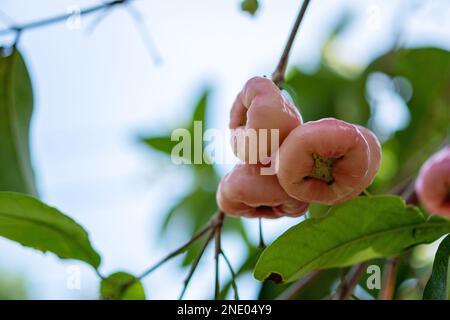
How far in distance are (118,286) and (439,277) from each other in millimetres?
453

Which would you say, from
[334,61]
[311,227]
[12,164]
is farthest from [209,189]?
[311,227]

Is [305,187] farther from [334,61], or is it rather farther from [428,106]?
[334,61]

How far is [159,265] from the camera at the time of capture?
1.02 m

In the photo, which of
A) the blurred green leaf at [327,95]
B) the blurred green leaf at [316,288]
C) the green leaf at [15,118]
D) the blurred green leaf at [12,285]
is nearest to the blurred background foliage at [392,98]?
the blurred green leaf at [327,95]

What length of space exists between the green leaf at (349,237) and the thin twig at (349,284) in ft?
0.25

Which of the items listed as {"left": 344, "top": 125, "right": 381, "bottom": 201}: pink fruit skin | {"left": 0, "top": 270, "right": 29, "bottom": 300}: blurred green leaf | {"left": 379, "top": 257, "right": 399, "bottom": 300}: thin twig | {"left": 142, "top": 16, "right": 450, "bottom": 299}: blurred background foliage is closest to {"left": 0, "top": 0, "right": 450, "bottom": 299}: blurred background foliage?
{"left": 142, "top": 16, "right": 450, "bottom": 299}: blurred background foliage

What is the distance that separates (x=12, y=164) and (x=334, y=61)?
98 centimetres

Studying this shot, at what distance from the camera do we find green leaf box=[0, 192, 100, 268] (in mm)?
1017

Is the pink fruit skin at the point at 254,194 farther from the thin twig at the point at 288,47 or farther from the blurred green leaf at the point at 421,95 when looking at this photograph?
the blurred green leaf at the point at 421,95

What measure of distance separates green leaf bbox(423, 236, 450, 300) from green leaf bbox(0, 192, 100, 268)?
18.7 inches

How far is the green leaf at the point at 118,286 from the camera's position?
A: 109 centimetres

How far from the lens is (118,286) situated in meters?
1.10

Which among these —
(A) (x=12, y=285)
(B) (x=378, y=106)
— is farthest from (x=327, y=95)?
(A) (x=12, y=285)

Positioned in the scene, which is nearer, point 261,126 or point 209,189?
point 261,126
